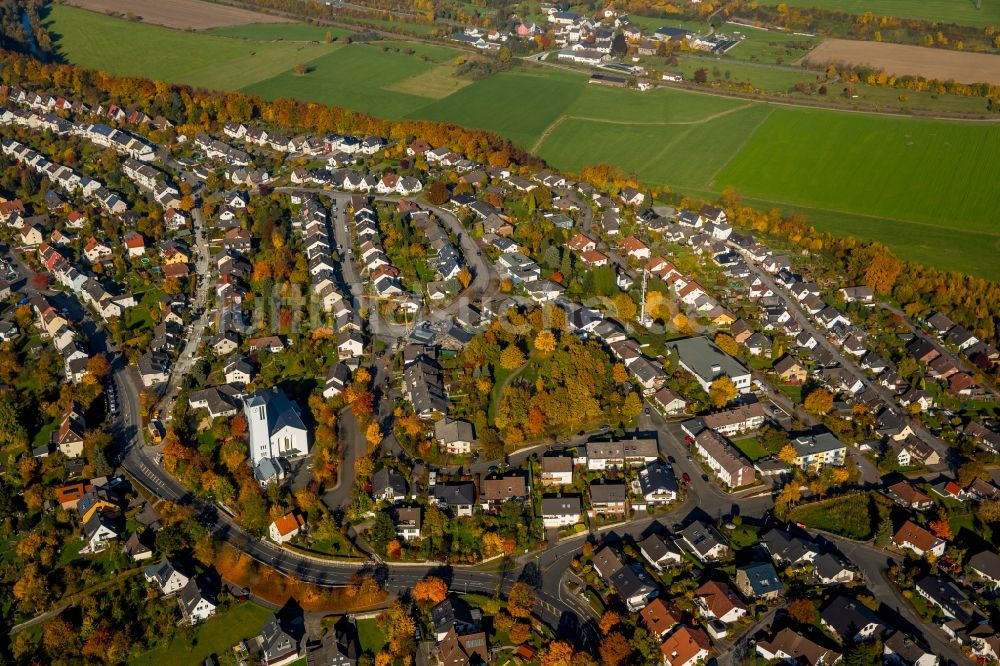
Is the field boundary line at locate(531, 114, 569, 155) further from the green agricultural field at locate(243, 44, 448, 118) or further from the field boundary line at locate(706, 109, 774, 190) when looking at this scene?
the field boundary line at locate(706, 109, 774, 190)

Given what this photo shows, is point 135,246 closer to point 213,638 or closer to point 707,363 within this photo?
point 213,638

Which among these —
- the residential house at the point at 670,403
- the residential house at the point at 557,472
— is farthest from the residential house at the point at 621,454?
the residential house at the point at 670,403

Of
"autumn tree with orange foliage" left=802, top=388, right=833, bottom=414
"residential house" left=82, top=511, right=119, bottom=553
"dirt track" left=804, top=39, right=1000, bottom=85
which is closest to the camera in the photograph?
"residential house" left=82, top=511, right=119, bottom=553

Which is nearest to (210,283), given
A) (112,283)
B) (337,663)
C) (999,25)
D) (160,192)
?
(112,283)

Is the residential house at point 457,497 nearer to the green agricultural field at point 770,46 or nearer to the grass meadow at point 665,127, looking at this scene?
the grass meadow at point 665,127

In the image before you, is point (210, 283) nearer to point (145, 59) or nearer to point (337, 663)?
point (337, 663)

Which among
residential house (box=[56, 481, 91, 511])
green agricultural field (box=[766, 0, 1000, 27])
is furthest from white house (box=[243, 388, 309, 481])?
green agricultural field (box=[766, 0, 1000, 27])
